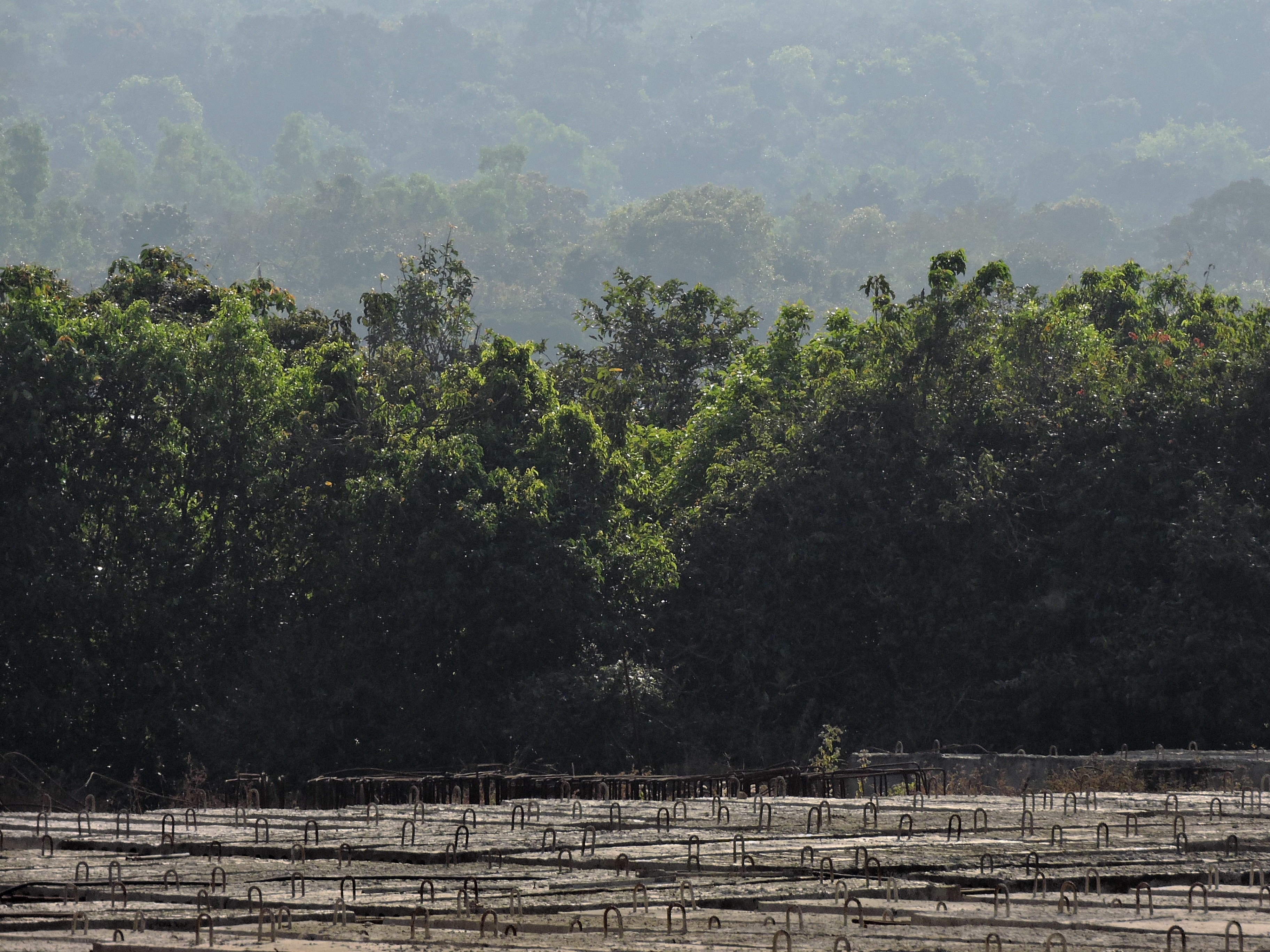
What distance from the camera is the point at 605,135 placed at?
478 ft

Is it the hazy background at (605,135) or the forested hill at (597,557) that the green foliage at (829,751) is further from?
the hazy background at (605,135)

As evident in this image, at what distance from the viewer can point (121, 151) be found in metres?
112

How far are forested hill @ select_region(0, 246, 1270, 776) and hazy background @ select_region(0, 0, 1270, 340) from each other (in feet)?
196

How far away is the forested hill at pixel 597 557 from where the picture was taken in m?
21.3

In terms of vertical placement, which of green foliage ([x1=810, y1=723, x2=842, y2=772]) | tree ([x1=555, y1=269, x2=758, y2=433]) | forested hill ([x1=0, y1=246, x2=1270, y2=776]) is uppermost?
tree ([x1=555, y1=269, x2=758, y2=433])

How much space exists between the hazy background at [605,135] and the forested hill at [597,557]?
59723 mm

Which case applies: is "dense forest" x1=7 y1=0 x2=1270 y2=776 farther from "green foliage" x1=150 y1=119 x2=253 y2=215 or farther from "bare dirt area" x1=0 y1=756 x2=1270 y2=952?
"green foliage" x1=150 y1=119 x2=253 y2=215

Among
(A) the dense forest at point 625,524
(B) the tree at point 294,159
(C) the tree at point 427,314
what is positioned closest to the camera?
(A) the dense forest at point 625,524

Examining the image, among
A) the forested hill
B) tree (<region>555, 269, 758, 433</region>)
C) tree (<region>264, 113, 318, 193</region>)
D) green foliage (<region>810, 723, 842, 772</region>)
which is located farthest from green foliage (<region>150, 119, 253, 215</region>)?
green foliage (<region>810, 723, 842, 772</region>)

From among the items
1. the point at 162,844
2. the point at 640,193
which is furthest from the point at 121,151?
the point at 162,844

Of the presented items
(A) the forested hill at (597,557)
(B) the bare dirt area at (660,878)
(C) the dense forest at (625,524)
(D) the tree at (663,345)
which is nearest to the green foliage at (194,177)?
(D) the tree at (663,345)

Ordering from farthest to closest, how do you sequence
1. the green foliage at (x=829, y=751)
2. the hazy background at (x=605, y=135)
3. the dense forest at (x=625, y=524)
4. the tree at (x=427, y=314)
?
the hazy background at (x=605, y=135)
the tree at (x=427, y=314)
the dense forest at (x=625, y=524)
the green foliage at (x=829, y=751)

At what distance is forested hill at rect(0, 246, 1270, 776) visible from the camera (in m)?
21.3

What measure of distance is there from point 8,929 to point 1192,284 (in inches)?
1101
